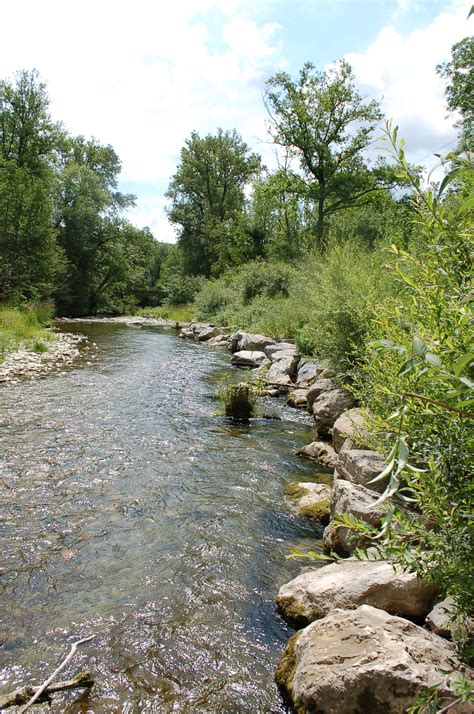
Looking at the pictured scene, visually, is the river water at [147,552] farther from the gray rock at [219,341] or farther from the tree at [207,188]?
the tree at [207,188]

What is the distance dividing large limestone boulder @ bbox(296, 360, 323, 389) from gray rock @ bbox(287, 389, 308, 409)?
64 centimetres

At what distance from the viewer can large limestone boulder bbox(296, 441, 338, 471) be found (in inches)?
299

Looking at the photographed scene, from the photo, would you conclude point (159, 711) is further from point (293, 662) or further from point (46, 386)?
point (46, 386)

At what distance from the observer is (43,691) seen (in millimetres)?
2982

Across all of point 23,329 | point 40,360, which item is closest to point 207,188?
point 23,329

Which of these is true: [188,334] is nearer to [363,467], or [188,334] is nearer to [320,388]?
[320,388]

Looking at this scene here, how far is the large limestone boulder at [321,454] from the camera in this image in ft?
24.9

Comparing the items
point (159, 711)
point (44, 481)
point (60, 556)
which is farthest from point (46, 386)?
point (159, 711)

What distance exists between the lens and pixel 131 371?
1464 cm

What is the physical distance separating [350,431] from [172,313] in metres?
36.8

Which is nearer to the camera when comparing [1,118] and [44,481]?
[44,481]

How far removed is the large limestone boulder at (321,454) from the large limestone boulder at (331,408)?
76 cm

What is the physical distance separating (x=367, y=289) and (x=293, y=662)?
782cm

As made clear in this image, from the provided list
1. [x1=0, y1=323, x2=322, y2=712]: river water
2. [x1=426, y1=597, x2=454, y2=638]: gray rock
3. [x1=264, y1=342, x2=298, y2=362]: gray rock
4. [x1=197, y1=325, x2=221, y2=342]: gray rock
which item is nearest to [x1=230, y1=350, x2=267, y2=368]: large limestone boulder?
[x1=264, y1=342, x2=298, y2=362]: gray rock
